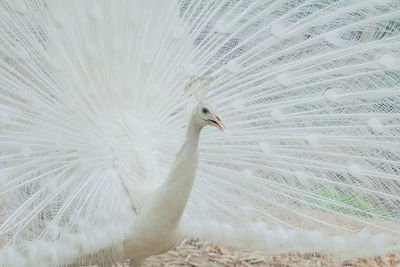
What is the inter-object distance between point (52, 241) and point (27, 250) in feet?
0.38

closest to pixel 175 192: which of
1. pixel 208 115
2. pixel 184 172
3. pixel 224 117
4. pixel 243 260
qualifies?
pixel 184 172

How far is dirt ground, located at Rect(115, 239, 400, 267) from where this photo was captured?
130 inches

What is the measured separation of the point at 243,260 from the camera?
3428mm

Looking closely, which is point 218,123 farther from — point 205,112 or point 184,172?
point 184,172

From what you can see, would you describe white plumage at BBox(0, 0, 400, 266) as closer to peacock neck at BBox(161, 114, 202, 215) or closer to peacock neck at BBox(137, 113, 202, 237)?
peacock neck at BBox(137, 113, 202, 237)

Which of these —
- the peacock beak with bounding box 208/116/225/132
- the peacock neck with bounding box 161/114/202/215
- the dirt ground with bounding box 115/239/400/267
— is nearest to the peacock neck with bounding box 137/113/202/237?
the peacock neck with bounding box 161/114/202/215

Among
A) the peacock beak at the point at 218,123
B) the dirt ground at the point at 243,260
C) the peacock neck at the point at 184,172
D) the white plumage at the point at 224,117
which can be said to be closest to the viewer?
the peacock beak at the point at 218,123

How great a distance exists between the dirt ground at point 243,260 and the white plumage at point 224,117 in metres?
0.93

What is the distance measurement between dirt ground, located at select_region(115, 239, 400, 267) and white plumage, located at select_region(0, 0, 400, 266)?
0.93 metres

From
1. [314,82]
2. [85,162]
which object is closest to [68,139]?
[85,162]

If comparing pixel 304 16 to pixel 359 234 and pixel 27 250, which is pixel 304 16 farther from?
pixel 27 250

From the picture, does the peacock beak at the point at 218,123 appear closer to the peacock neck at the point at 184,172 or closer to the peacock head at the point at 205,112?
the peacock head at the point at 205,112

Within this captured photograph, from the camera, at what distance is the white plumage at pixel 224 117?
2.32 meters

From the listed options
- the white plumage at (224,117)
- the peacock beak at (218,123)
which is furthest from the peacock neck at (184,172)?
the white plumage at (224,117)
